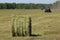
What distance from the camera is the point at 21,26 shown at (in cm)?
566

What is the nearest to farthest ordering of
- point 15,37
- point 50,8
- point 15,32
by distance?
point 15,32 → point 15,37 → point 50,8

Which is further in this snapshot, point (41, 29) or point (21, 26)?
point (41, 29)

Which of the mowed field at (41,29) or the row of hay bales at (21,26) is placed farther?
the mowed field at (41,29)

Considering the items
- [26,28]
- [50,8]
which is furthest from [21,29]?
[50,8]

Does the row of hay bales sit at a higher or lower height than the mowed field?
higher

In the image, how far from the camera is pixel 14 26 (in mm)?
5578

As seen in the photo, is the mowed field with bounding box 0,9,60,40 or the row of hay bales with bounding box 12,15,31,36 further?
the mowed field with bounding box 0,9,60,40

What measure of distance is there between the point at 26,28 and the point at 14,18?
39cm

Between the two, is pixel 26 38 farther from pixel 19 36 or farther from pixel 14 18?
pixel 14 18

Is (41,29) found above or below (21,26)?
below

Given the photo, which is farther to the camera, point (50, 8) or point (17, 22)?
point (50, 8)

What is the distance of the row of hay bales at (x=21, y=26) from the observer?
5.55 metres

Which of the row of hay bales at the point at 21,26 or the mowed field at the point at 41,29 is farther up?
the row of hay bales at the point at 21,26

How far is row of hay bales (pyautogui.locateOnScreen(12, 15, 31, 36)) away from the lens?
5555 mm
